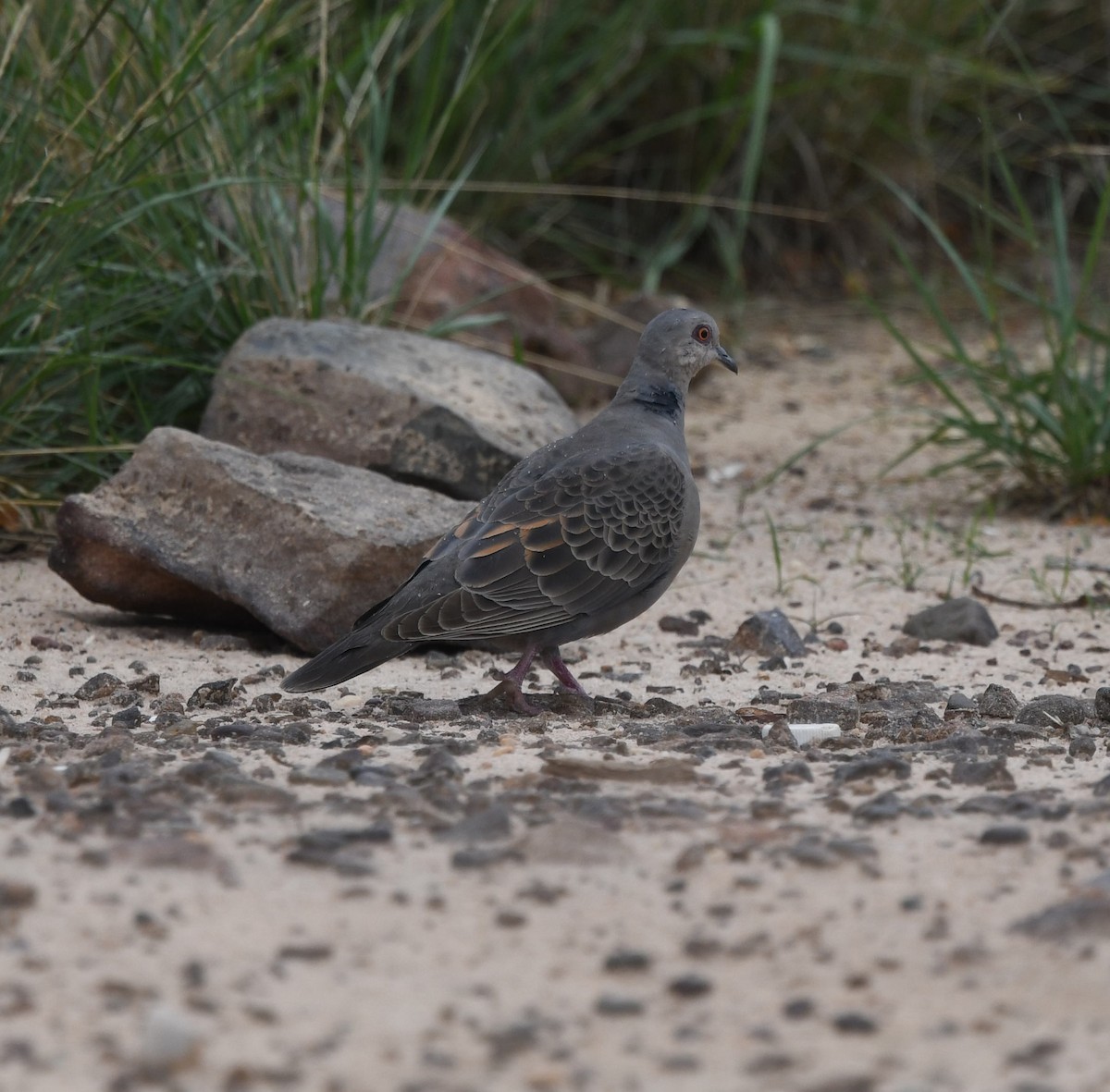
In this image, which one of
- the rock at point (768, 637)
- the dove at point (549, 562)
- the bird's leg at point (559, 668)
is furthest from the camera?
the rock at point (768, 637)

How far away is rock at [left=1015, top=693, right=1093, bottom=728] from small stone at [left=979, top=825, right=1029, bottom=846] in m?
1.07

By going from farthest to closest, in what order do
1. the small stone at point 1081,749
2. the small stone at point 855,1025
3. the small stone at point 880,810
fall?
1. the small stone at point 1081,749
2. the small stone at point 880,810
3. the small stone at point 855,1025

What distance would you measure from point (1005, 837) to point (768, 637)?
2.02m

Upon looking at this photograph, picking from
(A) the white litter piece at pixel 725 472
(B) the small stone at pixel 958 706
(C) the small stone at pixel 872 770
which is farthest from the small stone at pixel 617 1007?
(A) the white litter piece at pixel 725 472

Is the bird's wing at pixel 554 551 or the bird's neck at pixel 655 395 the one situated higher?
the bird's neck at pixel 655 395

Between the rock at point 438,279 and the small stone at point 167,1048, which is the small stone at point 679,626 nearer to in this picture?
the rock at point 438,279

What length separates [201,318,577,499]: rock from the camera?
17.9ft

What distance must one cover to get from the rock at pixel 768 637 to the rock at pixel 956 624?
369mm

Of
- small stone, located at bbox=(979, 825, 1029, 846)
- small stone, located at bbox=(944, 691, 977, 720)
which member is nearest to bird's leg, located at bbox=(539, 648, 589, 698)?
small stone, located at bbox=(944, 691, 977, 720)

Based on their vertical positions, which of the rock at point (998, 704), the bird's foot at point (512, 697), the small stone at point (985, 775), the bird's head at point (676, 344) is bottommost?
the bird's foot at point (512, 697)

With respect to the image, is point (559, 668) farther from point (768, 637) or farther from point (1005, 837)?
point (1005, 837)

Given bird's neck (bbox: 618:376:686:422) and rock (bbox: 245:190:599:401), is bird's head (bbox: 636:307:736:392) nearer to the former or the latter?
bird's neck (bbox: 618:376:686:422)

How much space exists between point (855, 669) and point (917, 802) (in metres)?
1.68

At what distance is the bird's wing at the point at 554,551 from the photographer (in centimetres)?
411
